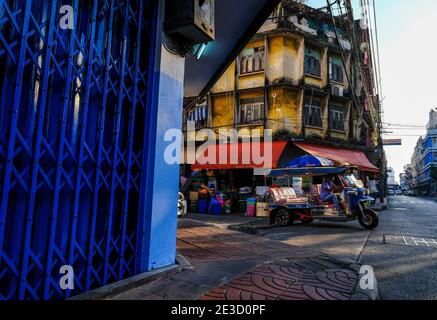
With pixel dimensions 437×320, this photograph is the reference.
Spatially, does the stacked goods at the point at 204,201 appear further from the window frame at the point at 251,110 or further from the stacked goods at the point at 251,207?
the window frame at the point at 251,110

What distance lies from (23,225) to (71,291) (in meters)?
0.77

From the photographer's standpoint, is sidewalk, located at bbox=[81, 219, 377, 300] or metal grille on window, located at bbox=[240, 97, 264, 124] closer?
sidewalk, located at bbox=[81, 219, 377, 300]

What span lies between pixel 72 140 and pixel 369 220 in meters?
9.37

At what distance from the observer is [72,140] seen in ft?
9.53

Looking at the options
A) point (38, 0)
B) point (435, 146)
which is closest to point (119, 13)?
point (38, 0)

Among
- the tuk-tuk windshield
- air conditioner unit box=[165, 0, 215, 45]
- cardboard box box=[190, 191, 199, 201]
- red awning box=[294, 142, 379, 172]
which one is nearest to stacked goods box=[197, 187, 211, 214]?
cardboard box box=[190, 191, 199, 201]

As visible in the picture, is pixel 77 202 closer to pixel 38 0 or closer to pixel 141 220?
pixel 141 220

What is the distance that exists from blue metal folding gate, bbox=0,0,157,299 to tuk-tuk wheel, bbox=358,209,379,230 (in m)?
8.36

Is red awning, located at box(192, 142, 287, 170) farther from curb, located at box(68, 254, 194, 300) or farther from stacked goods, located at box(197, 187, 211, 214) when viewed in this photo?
curb, located at box(68, 254, 194, 300)

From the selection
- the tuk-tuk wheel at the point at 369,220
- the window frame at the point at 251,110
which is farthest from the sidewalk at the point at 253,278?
the window frame at the point at 251,110

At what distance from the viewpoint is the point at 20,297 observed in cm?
244

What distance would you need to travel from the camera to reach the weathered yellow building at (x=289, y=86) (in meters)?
17.5

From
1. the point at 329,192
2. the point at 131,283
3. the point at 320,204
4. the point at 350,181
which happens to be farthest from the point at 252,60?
the point at 131,283

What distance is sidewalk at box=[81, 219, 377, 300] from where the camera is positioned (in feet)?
9.93
